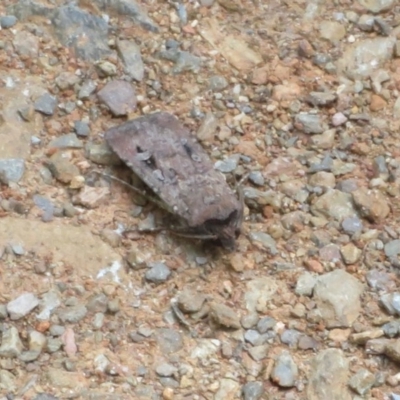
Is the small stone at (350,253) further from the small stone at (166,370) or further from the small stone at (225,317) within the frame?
the small stone at (166,370)

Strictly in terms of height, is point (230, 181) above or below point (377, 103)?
below

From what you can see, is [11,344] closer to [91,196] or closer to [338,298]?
[91,196]

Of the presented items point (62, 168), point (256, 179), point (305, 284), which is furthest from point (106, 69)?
point (305, 284)

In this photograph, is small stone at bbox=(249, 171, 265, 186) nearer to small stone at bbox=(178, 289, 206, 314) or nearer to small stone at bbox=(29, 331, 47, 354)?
small stone at bbox=(178, 289, 206, 314)

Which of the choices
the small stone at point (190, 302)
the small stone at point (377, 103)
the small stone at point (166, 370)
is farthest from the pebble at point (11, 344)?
the small stone at point (377, 103)

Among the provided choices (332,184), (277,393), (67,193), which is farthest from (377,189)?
(67,193)

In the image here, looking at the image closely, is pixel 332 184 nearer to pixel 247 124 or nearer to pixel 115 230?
pixel 247 124

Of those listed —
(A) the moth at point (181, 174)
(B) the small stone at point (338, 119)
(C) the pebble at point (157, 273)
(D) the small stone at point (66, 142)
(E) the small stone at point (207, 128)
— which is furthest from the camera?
(B) the small stone at point (338, 119)
